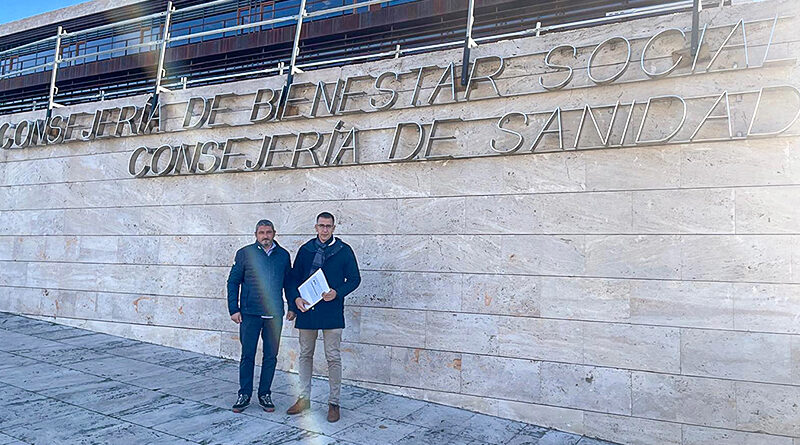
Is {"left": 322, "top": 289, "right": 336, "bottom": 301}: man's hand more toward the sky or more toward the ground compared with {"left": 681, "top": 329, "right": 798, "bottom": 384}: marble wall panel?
more toward the sky

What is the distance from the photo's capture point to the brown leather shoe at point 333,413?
4.92m

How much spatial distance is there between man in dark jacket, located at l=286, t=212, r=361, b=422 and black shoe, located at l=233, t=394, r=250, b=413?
433 millimetres

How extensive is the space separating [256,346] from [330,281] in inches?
38.8

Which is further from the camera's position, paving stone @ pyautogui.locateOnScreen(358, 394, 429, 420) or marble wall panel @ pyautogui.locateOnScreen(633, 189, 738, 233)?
paving stone @ pyautogui.locateOnScreen(358, 394, 429, 420)

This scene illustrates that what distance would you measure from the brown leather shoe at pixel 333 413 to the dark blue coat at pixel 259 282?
39.8 inches

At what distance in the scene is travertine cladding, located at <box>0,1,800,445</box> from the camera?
4.58 m

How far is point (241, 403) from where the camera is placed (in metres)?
5.10

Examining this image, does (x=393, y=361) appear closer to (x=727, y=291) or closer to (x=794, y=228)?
(x=727, y=291)

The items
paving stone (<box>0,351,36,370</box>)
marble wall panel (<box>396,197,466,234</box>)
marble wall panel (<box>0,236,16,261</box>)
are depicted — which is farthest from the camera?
marble wall panel (<box>0,236,16,261</box>)

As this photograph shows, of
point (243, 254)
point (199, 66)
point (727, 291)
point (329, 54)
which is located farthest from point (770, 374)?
point (199, 66)

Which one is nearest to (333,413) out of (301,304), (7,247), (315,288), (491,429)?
(301,304)

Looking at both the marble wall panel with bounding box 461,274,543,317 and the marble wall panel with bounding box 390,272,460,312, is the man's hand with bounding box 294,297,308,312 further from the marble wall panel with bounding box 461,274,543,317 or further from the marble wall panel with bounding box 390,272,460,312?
the marble wall panel with bounding box 461,274,543,317

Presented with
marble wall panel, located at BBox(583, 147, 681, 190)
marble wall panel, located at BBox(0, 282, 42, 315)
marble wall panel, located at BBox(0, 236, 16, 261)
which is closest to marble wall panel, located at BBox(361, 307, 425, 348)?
marble wall panel, located at BBox(583, 147, 681, 190)

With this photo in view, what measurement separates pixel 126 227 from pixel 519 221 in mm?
5673
